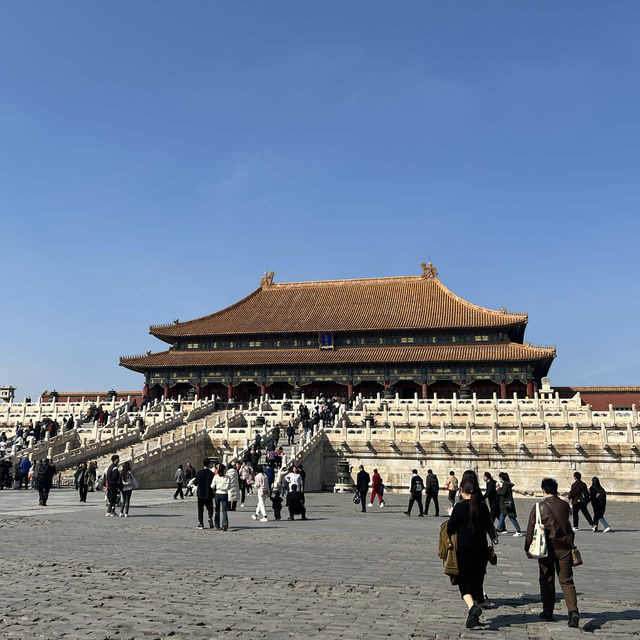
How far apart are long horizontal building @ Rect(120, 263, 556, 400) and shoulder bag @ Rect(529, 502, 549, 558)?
39.8 meters

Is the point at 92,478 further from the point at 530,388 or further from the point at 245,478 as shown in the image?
the point at 530,388

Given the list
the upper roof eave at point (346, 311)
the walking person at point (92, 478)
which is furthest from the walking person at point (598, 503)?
the upper roof eave at point (346, 311)

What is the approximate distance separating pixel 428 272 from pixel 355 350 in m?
12.4

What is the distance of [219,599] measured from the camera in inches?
271

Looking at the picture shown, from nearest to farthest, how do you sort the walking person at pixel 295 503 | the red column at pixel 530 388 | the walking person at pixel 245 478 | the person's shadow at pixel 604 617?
the person's shadow at pixel 604 617 → the walking person at pixel 295 503 → the walking person at pixel 245 478 → the red column at pixel 530 388

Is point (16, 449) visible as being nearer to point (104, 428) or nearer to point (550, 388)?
point (104, 428)

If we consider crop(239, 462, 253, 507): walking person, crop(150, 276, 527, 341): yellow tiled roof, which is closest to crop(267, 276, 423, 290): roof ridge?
crop(150, 276, 527, 341): yellow tiled roof

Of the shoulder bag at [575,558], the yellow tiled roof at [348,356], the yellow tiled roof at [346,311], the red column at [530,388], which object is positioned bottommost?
the shoulder bag at [575,558]

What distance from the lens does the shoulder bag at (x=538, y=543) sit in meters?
6.43

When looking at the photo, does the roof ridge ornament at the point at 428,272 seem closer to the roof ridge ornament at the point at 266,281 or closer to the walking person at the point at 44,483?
the roof ridge ornament at the point at 266,281

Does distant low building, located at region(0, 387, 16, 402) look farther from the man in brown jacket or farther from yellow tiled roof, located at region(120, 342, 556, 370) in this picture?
the man in brown jacket

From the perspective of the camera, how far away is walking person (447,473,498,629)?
6238 millimetres

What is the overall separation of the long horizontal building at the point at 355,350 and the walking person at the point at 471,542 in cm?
3985

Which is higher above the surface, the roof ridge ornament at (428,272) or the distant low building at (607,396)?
the roof ridge ornament at (428,272)
